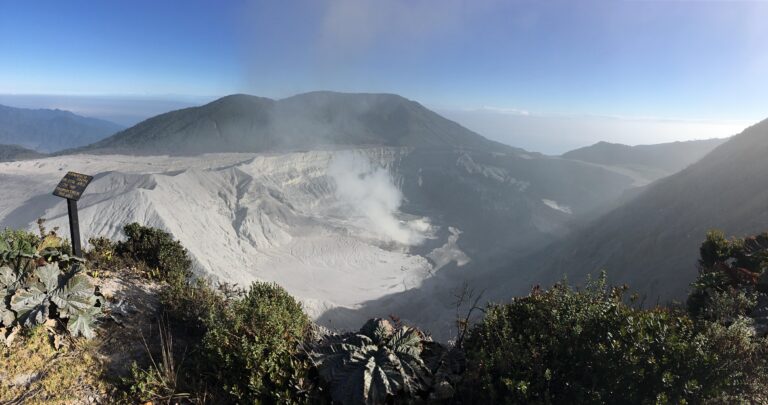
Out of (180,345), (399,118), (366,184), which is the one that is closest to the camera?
(180,345)

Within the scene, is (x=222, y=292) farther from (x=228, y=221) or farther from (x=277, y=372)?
(x=228, y=221)

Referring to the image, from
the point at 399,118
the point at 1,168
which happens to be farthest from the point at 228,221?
the point at 399,118

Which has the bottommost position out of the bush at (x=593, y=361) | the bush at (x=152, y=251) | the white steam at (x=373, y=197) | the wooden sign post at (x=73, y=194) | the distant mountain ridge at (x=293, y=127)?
the white steam at (x=373, y=197)

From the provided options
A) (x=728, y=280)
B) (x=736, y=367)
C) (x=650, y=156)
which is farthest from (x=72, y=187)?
(x=650, y=156)

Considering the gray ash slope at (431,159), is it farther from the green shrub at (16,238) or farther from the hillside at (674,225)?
the green shrub at (16,238)

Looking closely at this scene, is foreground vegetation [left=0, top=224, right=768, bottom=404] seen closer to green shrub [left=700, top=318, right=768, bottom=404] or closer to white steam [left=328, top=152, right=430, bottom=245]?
green shrub [left=700, top=318, right=768, bottom=404]

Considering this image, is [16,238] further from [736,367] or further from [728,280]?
[728,280]

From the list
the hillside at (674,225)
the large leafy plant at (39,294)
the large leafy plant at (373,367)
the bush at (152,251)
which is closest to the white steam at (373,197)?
the hillside at (674,225)
